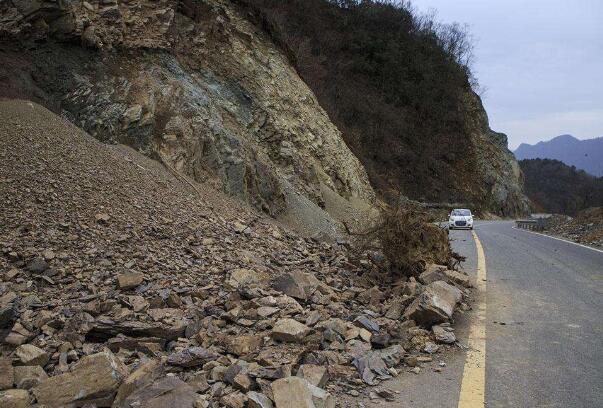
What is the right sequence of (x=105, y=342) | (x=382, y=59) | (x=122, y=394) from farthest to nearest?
(x=382, y=59) < (x=105, y=342) < (x=122, y=394)

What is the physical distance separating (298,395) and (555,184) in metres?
104

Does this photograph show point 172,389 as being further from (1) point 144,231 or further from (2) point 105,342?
(1) point 144,231

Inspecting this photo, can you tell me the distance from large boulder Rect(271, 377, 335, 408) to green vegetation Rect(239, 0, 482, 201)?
2889 centimetres

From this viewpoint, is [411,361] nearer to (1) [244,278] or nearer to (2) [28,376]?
(1) [244,278]

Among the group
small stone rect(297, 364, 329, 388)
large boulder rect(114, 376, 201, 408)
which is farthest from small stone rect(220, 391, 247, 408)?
small stone rect(297, 364, 329, 388)

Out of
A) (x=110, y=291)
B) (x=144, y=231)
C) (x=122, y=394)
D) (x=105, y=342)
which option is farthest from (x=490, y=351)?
(x=144, y=231)

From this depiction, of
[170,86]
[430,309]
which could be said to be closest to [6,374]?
[430,309]

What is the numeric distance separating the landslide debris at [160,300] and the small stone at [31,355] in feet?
0.05

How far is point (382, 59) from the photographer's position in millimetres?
42469

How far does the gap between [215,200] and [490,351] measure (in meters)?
6.09

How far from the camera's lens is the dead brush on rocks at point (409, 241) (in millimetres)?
6957

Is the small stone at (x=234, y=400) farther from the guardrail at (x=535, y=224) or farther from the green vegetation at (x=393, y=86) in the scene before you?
the green vegetation at (x=393, y=86)

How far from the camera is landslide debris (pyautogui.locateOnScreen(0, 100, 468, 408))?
3.30m

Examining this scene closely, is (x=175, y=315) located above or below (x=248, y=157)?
below
